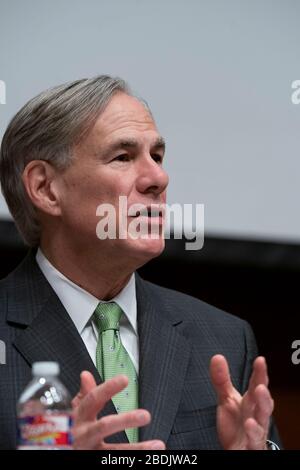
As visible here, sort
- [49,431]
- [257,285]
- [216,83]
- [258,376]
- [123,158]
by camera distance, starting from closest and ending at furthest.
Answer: [49,431]
[258,376]
[123,158]
[216,83]
[257,285]

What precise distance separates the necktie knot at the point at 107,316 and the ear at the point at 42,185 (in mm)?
222

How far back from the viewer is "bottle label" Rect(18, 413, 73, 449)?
3.79 ft

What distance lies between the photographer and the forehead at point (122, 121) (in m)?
1.79

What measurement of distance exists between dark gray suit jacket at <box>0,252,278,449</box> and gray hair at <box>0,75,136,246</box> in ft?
0.68

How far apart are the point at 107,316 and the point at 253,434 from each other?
496 mm

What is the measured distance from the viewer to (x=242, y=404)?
141 centimetres

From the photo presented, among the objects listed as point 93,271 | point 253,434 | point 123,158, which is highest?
point 123,158

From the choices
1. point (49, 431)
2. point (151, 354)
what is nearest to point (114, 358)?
point (151, 354)

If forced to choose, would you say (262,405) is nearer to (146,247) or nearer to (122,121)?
(146,247)

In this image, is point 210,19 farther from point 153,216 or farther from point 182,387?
point 182,387

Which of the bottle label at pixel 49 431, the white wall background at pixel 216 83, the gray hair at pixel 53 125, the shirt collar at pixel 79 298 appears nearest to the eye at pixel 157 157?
the gray hair at pixel 53 125

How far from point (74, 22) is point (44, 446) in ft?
4.81

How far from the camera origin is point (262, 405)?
1354 millimetres

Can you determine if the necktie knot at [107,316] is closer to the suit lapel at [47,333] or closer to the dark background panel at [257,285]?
the suit lapel at [47,333]
